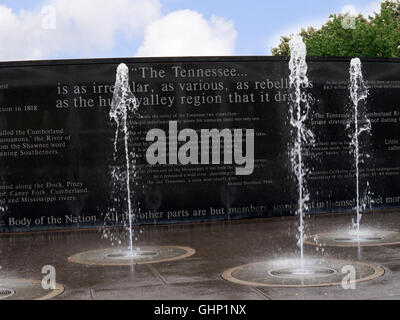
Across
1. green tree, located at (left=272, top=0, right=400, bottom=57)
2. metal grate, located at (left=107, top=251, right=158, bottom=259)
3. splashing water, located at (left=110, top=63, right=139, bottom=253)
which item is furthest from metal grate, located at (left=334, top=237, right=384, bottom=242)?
green tree, located at (left=272, top=0, right=400, bottom=57)

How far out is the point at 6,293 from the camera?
21.3 feet

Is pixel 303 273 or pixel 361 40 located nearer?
pixel 303 273

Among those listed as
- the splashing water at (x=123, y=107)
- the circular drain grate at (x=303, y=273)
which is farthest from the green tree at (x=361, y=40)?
the circular drain grate at (x=303, y=273)

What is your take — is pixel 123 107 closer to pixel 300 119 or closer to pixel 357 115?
pixel 300 119

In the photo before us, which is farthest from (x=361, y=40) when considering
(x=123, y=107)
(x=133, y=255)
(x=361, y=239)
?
(x=133, y=255)

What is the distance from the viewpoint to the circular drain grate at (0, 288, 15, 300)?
6324mm

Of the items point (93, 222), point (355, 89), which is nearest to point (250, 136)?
point (355, 89)

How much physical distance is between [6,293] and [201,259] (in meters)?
2.63

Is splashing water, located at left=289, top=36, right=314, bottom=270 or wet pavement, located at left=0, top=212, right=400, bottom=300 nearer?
wet pavement, located at left=0, top=212, right=400, bottom=300

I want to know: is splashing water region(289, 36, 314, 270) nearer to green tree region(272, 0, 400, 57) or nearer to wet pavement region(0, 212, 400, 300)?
wet pavement region(0, 212, 400, 300)

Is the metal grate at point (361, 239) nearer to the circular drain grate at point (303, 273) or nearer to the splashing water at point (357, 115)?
the circular drain grate at point (303, 273)

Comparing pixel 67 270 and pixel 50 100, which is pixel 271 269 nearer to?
pixel 67 270

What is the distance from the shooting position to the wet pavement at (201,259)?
6137 millimetres

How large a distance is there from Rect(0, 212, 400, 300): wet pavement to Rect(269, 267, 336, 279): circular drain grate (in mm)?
572
